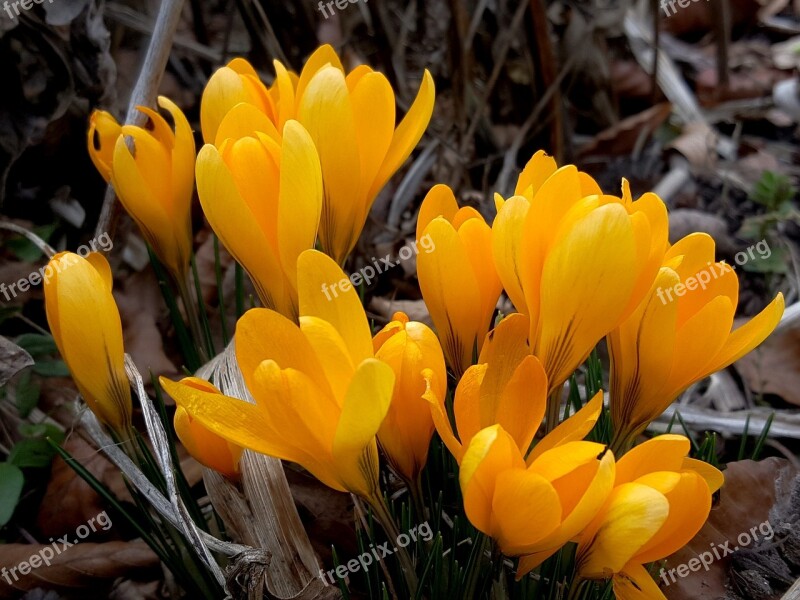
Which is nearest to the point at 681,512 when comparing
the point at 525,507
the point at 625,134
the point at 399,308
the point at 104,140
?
the point at 525,507

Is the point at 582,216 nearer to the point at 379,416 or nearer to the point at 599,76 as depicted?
the point at 379,416

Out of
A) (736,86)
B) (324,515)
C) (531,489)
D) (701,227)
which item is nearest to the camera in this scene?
(531,489)

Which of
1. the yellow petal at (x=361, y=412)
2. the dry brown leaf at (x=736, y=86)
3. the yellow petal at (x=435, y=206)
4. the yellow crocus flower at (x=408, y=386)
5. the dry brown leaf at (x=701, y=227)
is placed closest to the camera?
the yellow petal at (x=361, y=412)

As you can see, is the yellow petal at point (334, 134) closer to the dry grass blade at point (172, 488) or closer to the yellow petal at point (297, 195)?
the yellow petal at point (297, 195)

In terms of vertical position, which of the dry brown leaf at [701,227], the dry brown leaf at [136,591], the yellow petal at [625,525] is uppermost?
the yellow petal at [625,525]

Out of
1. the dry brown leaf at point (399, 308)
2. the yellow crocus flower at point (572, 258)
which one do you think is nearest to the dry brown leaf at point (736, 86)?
the dry brown leaf at point (399, 308)

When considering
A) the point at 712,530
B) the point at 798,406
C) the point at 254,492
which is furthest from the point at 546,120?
the point at 254,492

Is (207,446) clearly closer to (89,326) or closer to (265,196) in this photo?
(89,326)
